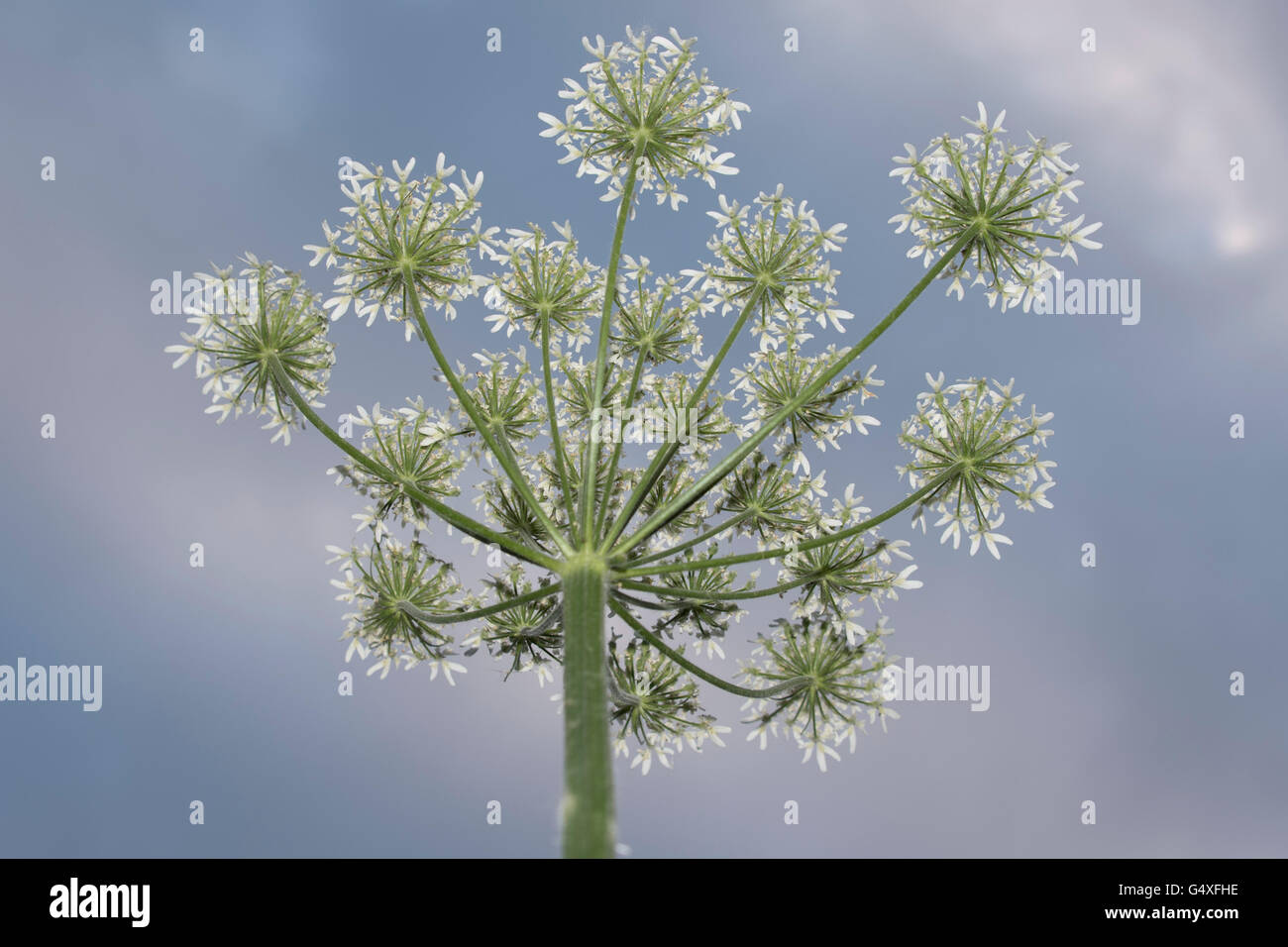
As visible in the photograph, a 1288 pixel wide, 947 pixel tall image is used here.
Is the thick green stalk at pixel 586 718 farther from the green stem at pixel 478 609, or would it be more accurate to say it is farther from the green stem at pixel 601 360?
the green stem at pixel 478 609

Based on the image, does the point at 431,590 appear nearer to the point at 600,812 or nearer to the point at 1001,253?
the point at 600,812

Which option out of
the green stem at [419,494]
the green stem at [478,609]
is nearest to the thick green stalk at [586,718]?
the green stem at [419,494]

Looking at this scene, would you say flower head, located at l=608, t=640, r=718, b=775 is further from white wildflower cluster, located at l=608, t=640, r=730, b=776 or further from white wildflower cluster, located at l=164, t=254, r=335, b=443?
white wildflower cluster, located at l=164, t=254, r=335, b=443

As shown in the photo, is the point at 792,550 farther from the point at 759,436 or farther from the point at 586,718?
the point at 586,718

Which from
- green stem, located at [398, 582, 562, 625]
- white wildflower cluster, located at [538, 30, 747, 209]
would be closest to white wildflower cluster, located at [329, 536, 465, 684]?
green stem, located at [398, 582, 562, 625]

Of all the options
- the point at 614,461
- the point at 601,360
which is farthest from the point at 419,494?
the point at 601,360
